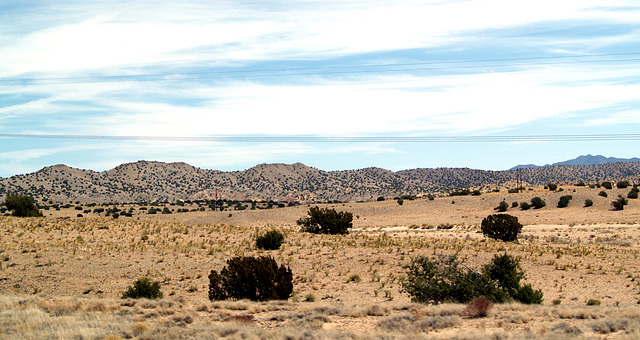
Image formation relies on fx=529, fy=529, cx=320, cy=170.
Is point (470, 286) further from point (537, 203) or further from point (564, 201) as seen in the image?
point (537, 203)

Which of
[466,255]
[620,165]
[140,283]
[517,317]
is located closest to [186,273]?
[140,283]

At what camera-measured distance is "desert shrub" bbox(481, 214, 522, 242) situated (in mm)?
42050

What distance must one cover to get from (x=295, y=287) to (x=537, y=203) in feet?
216

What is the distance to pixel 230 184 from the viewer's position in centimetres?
18400

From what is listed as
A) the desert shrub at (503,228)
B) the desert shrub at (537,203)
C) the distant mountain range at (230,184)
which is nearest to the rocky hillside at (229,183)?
the distant mountain range at (230,184)

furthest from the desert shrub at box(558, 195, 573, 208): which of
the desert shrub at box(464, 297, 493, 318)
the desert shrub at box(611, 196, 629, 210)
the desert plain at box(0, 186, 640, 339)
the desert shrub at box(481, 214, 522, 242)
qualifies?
the desert shrub at box(464, 297, 493, 318)

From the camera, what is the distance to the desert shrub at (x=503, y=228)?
138 ft

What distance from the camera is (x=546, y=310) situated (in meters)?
16.3

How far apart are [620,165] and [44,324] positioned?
208237 mm

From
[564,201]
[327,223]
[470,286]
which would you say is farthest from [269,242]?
[564,201]

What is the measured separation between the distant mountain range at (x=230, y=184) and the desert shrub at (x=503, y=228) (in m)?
105

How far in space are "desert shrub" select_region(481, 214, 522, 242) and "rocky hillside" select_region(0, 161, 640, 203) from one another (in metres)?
106

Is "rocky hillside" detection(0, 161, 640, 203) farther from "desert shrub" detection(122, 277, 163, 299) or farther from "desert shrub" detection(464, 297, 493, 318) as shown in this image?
"desert shrub" detection(464, 297, 493, 318)

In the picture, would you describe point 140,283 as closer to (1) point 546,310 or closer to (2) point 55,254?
(2) point 55,254
